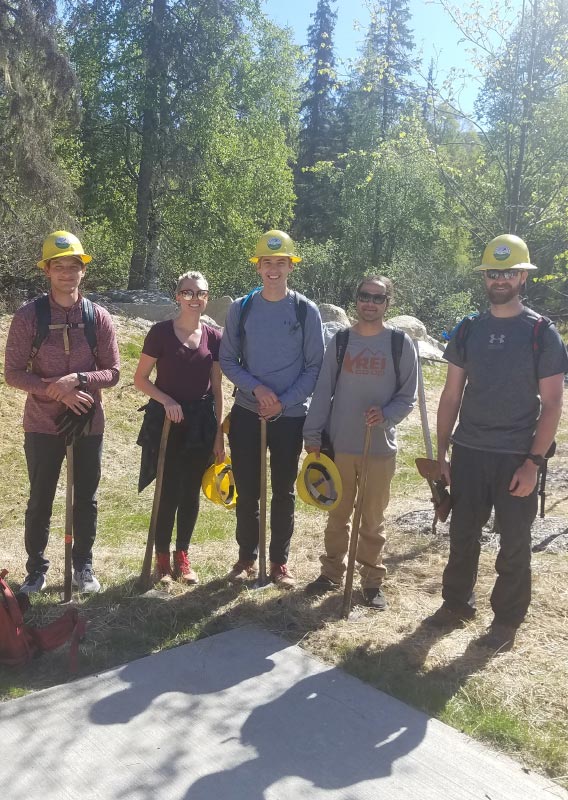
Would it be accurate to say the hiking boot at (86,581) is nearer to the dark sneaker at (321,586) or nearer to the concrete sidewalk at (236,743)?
the concrete sidewalk at (236,743)

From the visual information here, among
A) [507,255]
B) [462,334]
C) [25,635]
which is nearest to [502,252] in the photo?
[507,255]

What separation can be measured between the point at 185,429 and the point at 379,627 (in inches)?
63.5

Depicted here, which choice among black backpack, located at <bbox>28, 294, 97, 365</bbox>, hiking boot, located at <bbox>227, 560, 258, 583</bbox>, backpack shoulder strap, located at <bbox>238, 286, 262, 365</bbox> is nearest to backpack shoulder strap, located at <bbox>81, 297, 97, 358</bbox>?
black backpack, located at <bbox>28, 294, 97, 365</bbox>

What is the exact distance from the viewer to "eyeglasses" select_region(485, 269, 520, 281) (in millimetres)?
3795

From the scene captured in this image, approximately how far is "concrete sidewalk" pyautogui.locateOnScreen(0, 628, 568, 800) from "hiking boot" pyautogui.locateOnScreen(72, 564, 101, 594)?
1052 millimetres

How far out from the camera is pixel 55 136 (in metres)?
→ 16.7

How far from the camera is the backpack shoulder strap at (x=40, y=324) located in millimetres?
4258

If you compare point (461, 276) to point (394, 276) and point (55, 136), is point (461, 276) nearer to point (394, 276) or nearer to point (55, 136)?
point (394, 276)

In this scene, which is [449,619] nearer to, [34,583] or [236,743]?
[236,743]

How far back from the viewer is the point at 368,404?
430cm

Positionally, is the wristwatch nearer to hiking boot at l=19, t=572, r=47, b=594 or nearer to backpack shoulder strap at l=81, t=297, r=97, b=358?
backpack shoulder strap at l=81, t=297, r=97, b=358

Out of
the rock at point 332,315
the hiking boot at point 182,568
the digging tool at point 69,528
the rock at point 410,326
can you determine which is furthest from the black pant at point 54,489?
the rock at point 410,326

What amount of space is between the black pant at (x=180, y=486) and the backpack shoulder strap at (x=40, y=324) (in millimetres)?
Result: 911

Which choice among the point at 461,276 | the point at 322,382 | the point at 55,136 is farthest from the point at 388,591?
the point at 461,276
